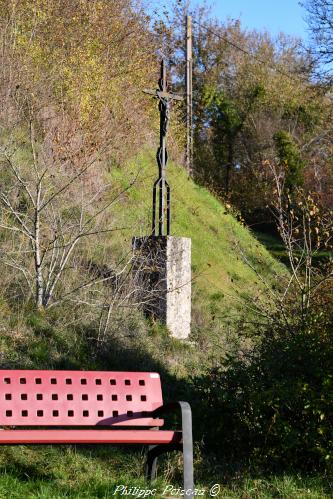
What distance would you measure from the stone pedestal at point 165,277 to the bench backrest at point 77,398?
15.3 feet

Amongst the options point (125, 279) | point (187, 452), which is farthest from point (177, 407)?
point (125, 279)

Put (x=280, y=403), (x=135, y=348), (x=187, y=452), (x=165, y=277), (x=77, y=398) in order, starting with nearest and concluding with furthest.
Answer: (x=187, y=452) < (x=77, y=398) < (x=280, y=403) < (x=135, y=348) < (x=165, y=277)

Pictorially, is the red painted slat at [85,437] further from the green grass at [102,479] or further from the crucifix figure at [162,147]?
the crucifix figure at [162,147]

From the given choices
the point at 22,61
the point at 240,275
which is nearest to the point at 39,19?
the point at 22,61

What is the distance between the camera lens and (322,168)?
104 ft

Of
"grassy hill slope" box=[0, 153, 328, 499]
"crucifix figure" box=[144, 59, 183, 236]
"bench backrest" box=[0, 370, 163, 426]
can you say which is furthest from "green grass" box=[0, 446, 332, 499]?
"crucifix figure" box=[144, 59, 183, 236]

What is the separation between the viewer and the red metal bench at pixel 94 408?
469 centimetres

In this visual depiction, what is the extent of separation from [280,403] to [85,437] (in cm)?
198

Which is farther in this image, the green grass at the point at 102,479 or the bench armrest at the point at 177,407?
the bench armrest at the point at 177,407

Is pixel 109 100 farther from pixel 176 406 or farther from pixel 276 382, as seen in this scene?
pixel 176 406

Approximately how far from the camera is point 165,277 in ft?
33.2
